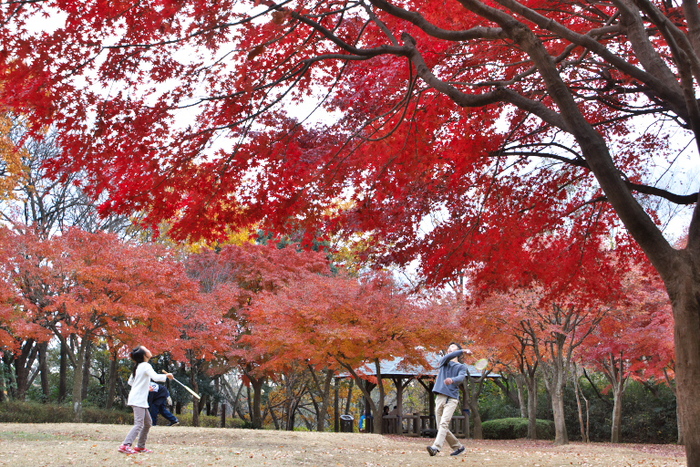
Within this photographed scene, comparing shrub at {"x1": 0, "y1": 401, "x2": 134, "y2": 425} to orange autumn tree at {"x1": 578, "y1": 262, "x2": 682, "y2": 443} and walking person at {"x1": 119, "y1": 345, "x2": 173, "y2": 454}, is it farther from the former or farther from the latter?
orange autumn tree at {"x1": 578, "y1": 262, "x2": 682, "y2": 443}

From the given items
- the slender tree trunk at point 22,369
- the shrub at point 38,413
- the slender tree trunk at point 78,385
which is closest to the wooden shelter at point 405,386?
the slender tree trunk at point 78,385

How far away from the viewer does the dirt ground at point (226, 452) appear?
636 cm

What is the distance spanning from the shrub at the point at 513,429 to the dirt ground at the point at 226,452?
11244mm

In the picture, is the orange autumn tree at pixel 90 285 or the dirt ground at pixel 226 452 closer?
the dirt ground at pixel 226 452

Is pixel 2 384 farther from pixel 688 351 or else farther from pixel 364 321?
pixel 688 351

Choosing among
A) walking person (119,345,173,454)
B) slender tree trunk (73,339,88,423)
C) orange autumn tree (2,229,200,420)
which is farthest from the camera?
slender tree trunk (73,339,88,423)

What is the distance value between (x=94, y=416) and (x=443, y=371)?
1567 centimetres

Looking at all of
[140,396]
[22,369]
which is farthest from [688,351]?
[22,369]

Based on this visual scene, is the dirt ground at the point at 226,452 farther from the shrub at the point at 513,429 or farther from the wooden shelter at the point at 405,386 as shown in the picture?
the shrub at the point at 513,429

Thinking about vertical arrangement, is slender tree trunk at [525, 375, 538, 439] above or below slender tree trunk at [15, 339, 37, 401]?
below

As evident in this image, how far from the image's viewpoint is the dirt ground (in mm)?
6355

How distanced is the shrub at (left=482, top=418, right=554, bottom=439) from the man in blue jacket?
15.3 m

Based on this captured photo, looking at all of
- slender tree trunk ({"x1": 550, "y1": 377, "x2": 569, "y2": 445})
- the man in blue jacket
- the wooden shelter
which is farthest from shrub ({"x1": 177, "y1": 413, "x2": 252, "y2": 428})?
the man in blue jacket

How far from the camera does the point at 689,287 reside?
409 cm
